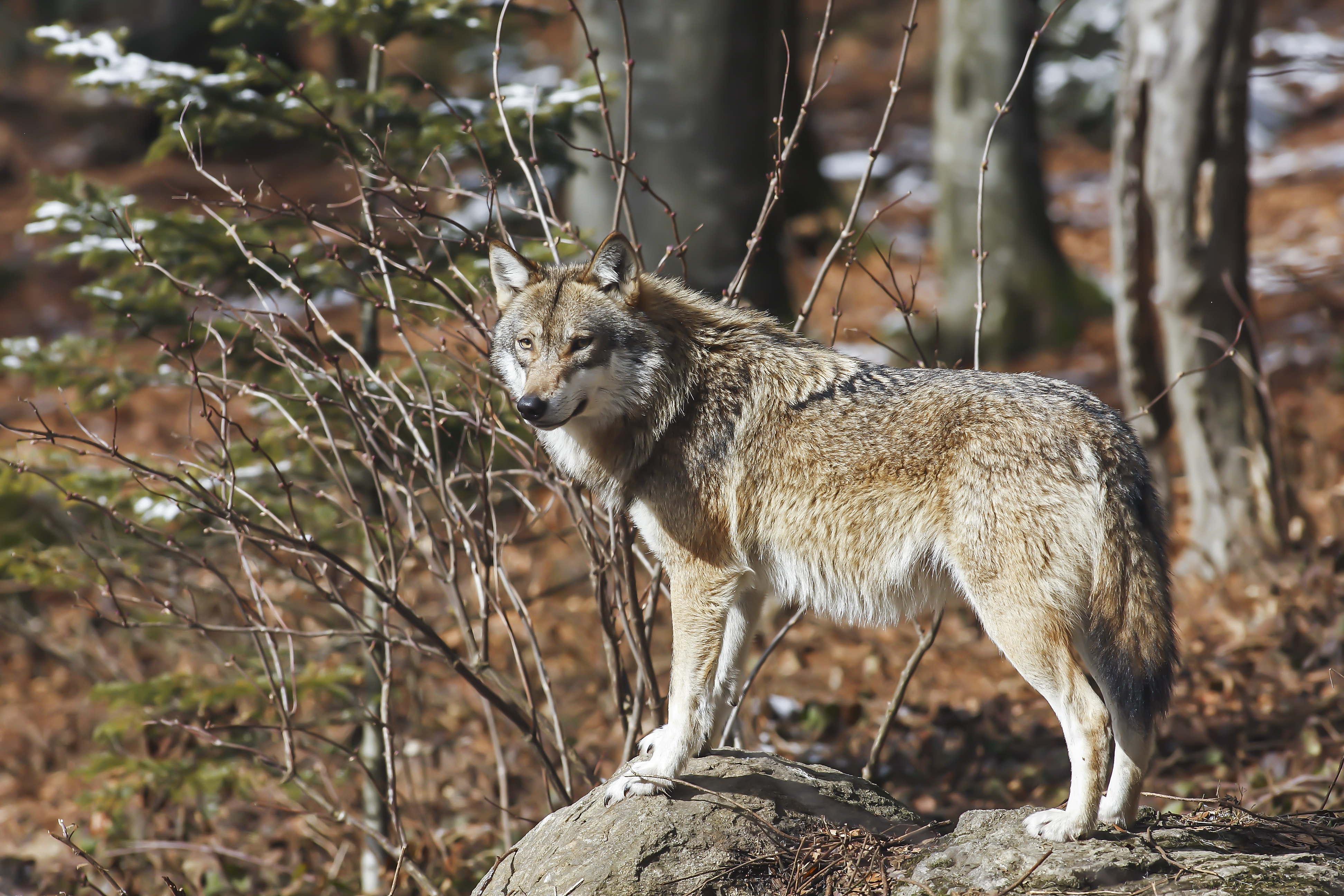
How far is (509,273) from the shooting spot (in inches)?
185

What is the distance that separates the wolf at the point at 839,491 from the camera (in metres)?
3.86

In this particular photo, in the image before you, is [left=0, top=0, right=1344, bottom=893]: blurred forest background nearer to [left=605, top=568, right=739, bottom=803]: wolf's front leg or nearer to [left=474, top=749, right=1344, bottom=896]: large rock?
[left=605, top=568, right=739, bottom=803]: wolf's front leg

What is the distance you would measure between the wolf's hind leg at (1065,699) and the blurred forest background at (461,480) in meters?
1.23

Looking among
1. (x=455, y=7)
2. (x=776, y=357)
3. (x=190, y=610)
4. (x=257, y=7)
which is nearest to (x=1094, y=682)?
(x=776, y=357)

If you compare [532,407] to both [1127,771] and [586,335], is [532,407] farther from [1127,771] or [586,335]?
[1127,771]

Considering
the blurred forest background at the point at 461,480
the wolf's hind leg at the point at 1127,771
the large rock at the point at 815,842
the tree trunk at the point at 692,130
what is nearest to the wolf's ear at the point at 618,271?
the blurred forest background at the point at 461,480

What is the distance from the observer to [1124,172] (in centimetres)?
798

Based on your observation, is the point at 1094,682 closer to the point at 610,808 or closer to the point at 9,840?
the point at 610,808

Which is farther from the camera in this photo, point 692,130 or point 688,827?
point 692,130

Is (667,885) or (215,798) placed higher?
(667,885)

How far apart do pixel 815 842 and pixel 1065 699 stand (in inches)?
42.1

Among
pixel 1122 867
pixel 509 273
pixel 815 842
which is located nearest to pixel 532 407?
pixel 509 273

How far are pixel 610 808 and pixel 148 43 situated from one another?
23107 millimetres

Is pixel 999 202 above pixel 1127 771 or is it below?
above
